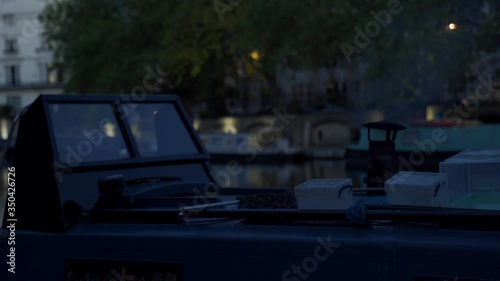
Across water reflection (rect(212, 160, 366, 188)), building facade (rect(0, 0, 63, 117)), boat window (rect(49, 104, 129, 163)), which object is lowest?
water reflection (rect(212, 160, 366, 188))

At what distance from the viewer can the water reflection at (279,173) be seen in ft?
100

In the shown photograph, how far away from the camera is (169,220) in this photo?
4082mm

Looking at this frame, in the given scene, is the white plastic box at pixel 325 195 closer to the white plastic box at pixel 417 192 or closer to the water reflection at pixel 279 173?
the white plastic box at pixel 417 192

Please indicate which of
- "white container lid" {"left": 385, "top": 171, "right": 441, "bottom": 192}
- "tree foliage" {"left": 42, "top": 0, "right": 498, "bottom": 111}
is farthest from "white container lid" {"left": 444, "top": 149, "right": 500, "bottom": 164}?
"tree foliage" {"left": 42, "top": 0, "right": 498, "bottom": 111}

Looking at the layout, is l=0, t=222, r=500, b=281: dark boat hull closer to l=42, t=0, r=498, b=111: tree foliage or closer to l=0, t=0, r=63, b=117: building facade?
l=42, t=0, r=498, b=111: tree foliage

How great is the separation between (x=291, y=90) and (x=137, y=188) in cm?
5409

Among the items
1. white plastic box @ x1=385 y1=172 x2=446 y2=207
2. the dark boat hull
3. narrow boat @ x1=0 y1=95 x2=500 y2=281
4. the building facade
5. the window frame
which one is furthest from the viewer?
the building facade

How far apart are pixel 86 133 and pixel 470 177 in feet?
7.54

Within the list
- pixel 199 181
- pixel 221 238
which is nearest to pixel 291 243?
pixel 221 238

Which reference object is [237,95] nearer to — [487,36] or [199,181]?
[487,36]

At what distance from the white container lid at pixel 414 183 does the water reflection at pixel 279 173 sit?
2454 centimetres

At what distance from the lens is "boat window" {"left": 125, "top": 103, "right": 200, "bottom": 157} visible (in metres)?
5.41

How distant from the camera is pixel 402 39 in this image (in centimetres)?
2509

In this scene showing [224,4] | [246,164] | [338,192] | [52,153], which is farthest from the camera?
[246,164]
